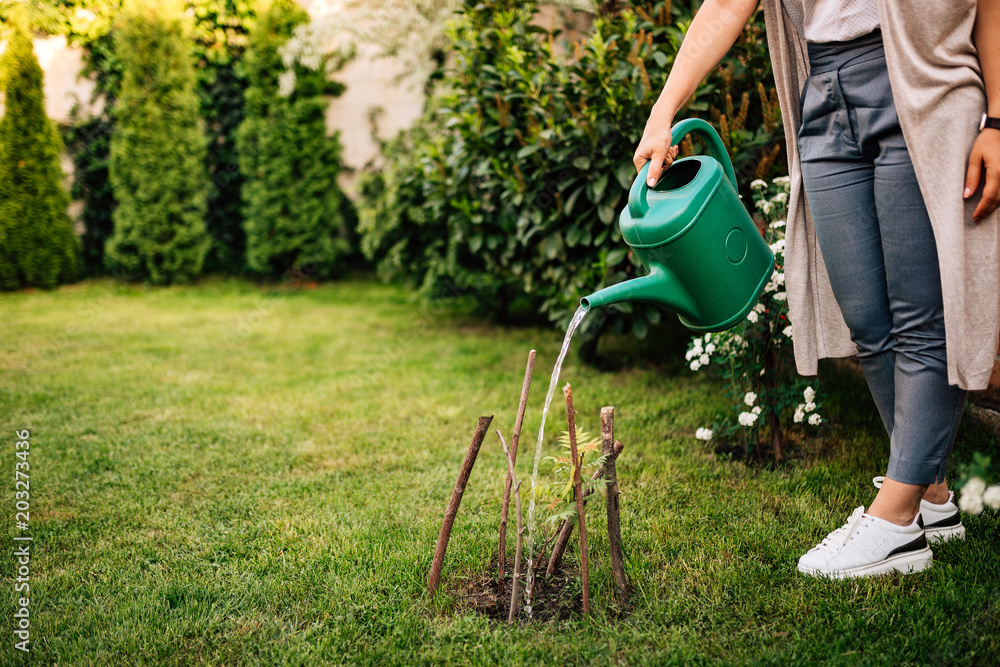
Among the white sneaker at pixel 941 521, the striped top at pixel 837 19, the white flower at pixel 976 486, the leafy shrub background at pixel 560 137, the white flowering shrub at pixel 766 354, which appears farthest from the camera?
the leafy shrub background at pixel 560 137

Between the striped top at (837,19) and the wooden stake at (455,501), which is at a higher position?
the striped top at (837,19)

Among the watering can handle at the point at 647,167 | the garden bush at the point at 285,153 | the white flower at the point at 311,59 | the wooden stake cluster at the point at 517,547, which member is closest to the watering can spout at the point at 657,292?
the watering can handle at the point at 647,167

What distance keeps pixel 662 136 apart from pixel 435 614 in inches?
46.8

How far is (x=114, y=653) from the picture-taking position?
1.41m

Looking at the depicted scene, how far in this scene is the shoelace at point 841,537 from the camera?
61.5 inches

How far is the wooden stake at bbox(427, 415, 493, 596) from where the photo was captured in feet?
4.83

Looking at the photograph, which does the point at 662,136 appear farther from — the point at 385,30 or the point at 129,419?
the point at 385,30

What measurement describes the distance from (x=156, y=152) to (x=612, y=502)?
260 inches

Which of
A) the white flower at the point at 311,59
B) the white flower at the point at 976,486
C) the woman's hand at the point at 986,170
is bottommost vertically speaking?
the white flower at the point at 976,486

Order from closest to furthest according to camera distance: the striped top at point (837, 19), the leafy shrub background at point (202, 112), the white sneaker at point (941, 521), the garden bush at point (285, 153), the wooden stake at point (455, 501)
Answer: the striped top at point (837, 19) → the wooden stake at point (455, 501) → the white sneaker at point (941, 521) → the garden bush at point (285, 153) → the leafy shrub background at point (202, 112)

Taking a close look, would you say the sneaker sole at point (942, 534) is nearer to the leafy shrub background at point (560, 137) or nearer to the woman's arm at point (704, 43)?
the woman's arm at point (704, 43)

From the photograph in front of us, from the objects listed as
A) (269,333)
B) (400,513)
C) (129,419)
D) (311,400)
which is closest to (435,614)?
(400,513)

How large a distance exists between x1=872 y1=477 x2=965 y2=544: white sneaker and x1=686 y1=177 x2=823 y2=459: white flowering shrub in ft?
1.43

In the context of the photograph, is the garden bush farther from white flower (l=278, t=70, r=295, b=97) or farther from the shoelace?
the shoelace
